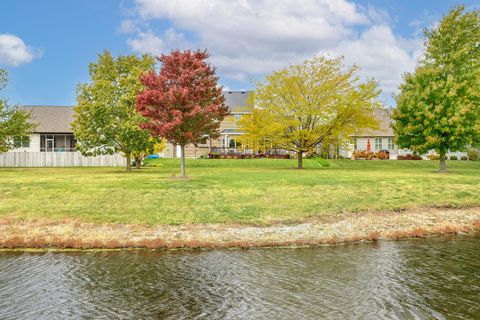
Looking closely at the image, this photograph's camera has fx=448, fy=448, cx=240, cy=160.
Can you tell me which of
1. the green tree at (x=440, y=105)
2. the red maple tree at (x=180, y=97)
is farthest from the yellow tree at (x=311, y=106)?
the red maple tree at (x=180, y=97)

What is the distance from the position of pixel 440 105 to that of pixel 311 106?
1056 cm

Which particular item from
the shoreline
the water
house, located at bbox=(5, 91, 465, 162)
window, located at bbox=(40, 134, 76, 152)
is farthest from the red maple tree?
window, located at bbox=(40, 134, 76, 152)

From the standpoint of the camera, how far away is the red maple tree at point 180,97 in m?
27.0

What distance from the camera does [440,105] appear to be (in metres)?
35.2

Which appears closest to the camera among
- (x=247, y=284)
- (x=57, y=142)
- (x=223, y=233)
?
(x=247, y=284)

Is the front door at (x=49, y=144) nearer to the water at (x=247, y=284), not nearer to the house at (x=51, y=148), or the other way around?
the house at (x=51, y=148)

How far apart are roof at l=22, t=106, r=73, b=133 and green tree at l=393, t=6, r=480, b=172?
43.5 m

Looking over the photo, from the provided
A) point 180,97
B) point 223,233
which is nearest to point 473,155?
point 180,97

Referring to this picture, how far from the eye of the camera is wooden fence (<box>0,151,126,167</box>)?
2130 inches

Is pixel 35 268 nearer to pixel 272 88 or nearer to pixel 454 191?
pixel 454 191

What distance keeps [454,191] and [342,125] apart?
15.7 metres

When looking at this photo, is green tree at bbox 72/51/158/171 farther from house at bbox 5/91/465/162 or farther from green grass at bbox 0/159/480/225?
house at bbox 5/91/465/162

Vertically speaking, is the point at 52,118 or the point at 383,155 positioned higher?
the point at 52,118

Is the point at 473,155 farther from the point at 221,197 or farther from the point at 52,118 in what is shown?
the point at 52,118
